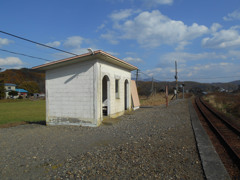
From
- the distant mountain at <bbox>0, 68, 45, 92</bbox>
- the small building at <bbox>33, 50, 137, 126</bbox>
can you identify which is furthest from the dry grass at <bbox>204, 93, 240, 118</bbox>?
the distant mountain at <bbox>0, 68, 45, 92</bbox>

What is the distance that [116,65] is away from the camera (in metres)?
11.9

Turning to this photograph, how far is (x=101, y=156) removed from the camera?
498cm

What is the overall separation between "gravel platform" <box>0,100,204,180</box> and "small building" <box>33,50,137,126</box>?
6.11ft

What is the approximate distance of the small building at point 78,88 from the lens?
911 cm

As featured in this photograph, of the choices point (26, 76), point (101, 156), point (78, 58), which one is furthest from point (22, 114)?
point (26, 76)

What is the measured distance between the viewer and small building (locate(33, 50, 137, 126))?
911 cm

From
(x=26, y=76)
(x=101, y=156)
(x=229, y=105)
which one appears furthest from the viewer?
(x=26, y=76)

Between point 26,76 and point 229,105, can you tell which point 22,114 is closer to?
point 229,105

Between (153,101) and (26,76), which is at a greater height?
(26,76)

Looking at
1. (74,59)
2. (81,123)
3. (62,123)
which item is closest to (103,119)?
(81,123)

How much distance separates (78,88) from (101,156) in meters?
5.15

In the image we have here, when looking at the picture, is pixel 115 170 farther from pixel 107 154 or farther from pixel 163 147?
pixel 163 147

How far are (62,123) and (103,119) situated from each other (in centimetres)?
220

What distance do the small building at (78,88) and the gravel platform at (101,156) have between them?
1.86m
